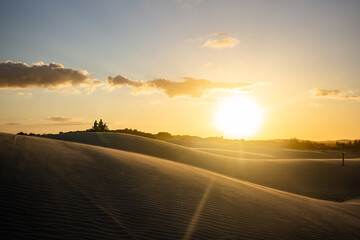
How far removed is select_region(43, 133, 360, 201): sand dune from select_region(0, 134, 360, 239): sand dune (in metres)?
6.37

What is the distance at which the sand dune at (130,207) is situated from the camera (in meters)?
4.92

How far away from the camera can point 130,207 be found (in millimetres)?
6109

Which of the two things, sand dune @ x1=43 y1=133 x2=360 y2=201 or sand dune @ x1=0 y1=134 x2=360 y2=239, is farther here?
sand dune @ x1=43 y1=133 x2=360 y2=201

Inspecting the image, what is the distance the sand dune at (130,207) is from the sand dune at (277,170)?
637cm

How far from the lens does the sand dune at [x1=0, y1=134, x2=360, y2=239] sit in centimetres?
492

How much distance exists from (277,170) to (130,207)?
1597 cm

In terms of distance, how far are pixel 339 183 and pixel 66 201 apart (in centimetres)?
1642

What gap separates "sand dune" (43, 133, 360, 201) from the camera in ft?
52.5

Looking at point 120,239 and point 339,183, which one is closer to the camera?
point 120,239

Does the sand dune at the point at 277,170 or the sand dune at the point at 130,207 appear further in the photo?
the sand dune at the point at 277,170

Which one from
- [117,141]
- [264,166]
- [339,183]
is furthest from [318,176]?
Result: [117,141]

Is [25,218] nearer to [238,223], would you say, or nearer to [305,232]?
[238,223]

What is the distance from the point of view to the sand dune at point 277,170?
16.0m

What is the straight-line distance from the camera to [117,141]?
22.5m
